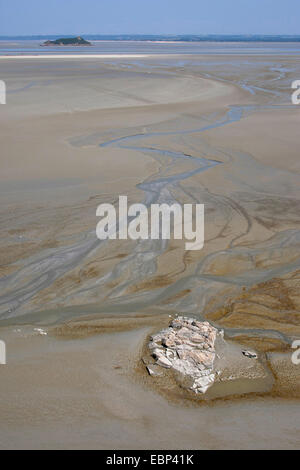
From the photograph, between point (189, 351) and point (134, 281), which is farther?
point (134, 281)

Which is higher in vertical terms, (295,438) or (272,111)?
(272,111)

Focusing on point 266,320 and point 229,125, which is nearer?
point 266,320

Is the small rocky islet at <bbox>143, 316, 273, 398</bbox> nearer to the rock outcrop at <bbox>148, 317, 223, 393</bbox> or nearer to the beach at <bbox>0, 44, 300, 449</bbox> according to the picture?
the rock outcrop at <bbox>148, 317, 223, 393</bbox>

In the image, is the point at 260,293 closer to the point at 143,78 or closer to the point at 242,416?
the point at 242,416

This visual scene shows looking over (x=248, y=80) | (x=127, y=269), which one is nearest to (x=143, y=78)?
(x=248, y=80)

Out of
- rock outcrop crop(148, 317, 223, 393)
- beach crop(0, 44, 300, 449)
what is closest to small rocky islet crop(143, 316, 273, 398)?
rock outcrop crop(148, 317, 223, 393)

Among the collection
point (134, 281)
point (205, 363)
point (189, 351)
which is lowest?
point (205, 363)

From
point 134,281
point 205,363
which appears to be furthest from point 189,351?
point 134,281

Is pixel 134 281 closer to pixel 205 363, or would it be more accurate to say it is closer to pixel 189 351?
pixel 189 351
